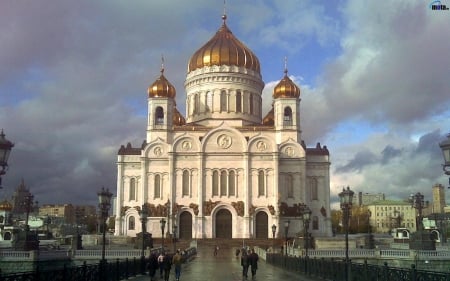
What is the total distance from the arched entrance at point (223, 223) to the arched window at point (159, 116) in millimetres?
11920

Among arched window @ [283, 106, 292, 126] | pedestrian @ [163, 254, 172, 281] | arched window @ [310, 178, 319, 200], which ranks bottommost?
pedestrian @ [163, 254, 172, 281]

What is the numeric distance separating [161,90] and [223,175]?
11.7 m

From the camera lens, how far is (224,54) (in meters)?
64.1

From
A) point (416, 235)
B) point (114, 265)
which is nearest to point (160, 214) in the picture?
point (416, 235)

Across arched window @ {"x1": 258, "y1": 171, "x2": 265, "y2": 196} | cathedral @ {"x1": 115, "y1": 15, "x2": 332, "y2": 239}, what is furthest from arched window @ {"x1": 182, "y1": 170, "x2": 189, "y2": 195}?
arched window @ {"x1": 258, "y1": 171, "x2": 265, "y2": 196}

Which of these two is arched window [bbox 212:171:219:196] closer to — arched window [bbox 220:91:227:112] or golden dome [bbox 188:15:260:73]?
arched window [bbox 220:91:227:112]

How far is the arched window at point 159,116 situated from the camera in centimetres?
6053

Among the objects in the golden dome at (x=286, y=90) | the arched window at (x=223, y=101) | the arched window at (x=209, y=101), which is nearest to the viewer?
the golden dome at (x=286, y=90)

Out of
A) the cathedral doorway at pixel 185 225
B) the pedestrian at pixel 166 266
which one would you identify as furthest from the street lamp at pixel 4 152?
the cathedral doorway at pixel 185 225

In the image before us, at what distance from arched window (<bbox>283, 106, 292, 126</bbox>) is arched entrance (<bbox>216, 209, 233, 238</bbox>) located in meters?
11.8

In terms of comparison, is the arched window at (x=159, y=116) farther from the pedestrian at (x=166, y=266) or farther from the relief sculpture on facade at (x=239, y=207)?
the pedestrian at (x=166, y=266)

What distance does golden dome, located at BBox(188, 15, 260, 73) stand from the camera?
64.1 m

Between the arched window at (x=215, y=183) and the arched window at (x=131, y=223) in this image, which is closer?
the arched window at (x=215, y=183)

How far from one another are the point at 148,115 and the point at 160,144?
392 centimetres
